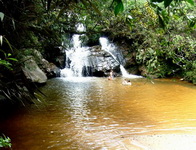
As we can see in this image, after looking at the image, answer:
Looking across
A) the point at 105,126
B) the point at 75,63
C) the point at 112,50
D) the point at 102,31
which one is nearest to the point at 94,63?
the point at 75,63

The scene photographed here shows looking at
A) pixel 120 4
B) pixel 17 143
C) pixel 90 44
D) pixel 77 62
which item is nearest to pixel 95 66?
pixel 77 62

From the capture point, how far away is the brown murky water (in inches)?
137

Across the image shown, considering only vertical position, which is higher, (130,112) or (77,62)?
(77,62)

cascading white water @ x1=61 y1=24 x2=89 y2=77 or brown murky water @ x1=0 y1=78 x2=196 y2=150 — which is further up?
cascading white water @ x1=61 y1=24 x2=89 y2=77

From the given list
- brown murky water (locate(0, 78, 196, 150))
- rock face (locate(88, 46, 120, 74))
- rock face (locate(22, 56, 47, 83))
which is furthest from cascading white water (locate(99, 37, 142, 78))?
brown murky water (locate(0, 78, 196, 150))

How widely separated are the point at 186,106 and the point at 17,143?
230 inches

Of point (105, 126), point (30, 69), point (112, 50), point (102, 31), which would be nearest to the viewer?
point (102, 31)

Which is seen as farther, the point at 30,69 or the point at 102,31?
the point at 30,69

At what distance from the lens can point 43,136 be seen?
382cm

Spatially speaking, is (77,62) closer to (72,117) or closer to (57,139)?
(72,117)

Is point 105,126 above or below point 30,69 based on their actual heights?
below

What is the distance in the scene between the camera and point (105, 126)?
4.54 m

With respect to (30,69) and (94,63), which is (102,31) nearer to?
(30,69)

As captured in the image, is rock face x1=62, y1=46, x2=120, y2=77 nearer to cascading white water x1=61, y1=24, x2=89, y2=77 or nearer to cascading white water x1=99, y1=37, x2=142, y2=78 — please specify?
cascading white water x1=61, y1=24, x2=89, y2=77
